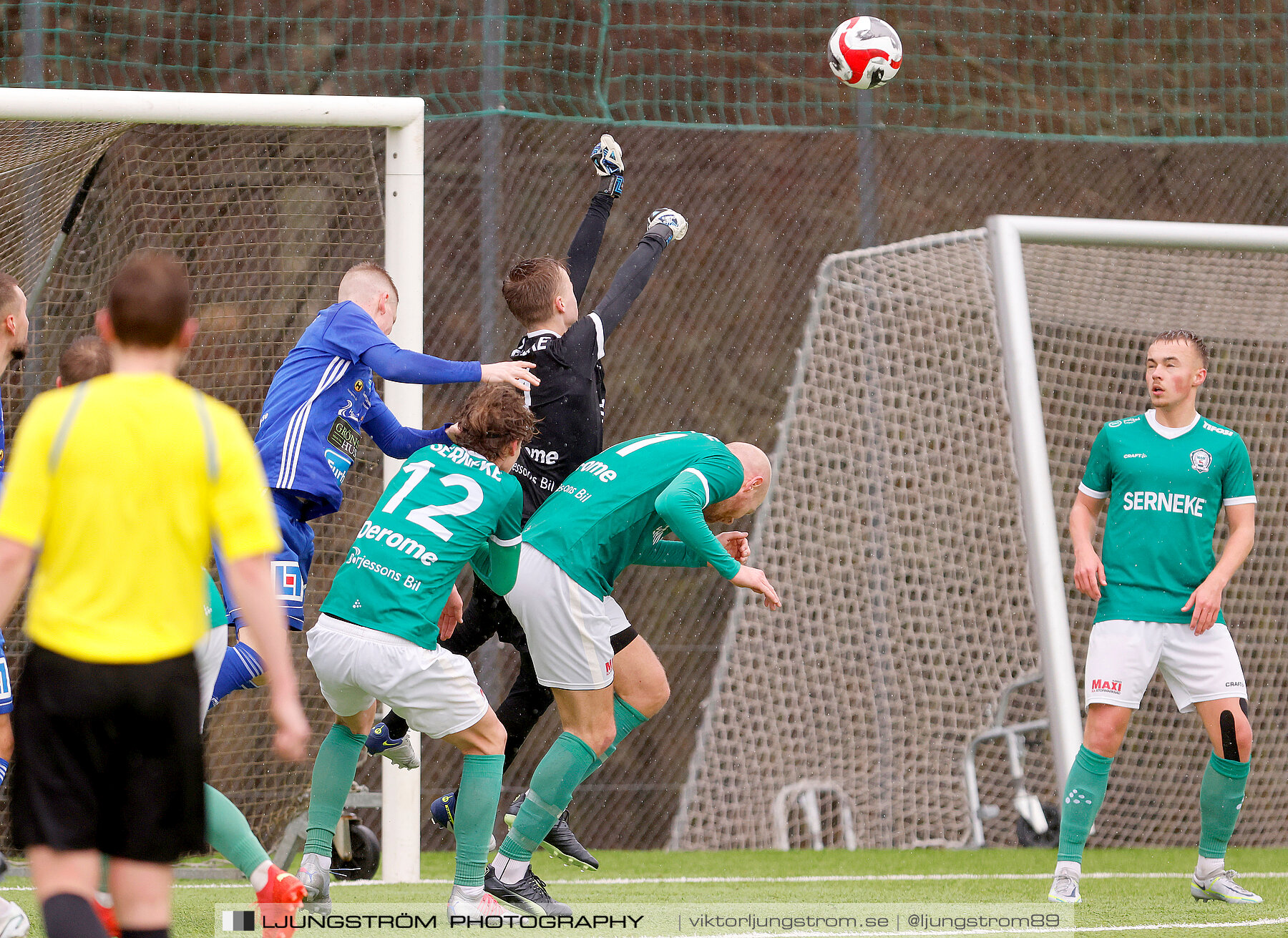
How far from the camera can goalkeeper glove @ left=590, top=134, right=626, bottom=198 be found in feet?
16.9

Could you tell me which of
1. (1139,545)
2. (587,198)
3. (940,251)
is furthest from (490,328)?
(1139,545)

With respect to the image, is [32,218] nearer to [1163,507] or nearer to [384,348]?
[384,348]

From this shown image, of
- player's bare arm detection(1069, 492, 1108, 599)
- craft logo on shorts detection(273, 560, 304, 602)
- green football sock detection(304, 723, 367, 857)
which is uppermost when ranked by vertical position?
player's bare arm detection(1069, 492, 1108, 599)

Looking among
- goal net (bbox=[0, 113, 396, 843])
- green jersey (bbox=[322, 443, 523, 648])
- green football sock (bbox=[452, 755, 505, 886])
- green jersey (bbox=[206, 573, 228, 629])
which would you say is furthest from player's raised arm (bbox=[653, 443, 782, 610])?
goal net (bbox=[0, 113, 396, 843])

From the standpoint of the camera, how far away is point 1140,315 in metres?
7.02

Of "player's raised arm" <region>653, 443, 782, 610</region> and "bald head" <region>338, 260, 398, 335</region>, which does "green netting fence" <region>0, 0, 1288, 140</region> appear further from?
"player's raised arm" <region>653, 443, 782, 610</region>

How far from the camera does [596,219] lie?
525 centimetres

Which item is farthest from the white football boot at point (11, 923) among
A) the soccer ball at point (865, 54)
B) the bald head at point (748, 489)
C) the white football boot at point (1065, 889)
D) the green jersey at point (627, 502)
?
the soccer ball at point (865, 54)

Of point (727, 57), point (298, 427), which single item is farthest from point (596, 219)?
point (727, 57)

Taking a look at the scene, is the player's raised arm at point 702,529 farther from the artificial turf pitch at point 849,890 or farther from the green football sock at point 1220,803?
the green football sock at point 1220,803

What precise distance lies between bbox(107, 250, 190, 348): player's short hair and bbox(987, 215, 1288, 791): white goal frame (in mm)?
4076

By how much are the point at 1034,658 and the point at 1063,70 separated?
4714mm

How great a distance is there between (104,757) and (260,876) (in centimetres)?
120

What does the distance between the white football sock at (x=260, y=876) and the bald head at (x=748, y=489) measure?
1754 mm
